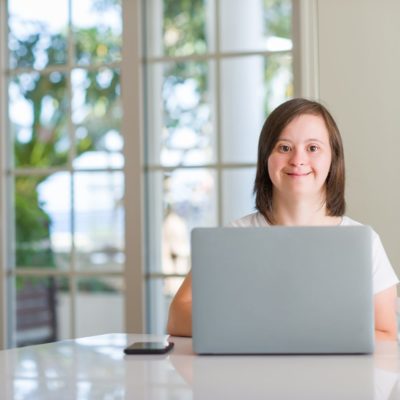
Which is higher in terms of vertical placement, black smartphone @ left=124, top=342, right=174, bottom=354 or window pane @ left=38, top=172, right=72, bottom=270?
window pane @ left=38, top=172, right=72, bottom=270

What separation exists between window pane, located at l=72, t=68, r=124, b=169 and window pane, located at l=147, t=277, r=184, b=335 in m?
0.69

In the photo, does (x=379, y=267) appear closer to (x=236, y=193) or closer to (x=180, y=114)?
(x=236, y=193)

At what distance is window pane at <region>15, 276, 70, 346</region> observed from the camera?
16.4ft

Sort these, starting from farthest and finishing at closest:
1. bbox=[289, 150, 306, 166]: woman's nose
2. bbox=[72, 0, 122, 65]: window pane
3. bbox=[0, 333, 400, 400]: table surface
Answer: bbox=[72, 0, 122, 65]: window pane < bbox=[289, 150, 306, 166]: woman's nose < bbox=[0, 333, 400, 400]: table surface

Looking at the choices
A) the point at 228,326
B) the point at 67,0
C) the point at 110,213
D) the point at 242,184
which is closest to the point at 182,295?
the point at 228,326

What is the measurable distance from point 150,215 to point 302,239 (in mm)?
2393

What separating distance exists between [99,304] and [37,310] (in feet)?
2.33

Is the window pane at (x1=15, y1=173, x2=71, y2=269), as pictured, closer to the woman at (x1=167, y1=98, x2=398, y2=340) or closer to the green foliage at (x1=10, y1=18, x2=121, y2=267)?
the green foliage at (x1=10, y1=18, x2=121, y2=267)

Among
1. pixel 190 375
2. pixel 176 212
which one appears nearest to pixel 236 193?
pixel 176 212

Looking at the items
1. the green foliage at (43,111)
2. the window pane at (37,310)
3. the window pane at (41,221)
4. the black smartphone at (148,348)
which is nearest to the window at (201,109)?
the green foliage at (43,111)

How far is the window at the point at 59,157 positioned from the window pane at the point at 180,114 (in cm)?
19

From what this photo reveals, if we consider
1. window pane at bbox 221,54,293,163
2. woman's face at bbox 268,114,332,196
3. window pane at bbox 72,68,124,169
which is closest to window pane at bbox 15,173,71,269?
window pane at bbox 72,68,124,169

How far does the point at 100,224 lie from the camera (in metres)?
5.30

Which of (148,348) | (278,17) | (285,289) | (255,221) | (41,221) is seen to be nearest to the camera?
(285,289)
